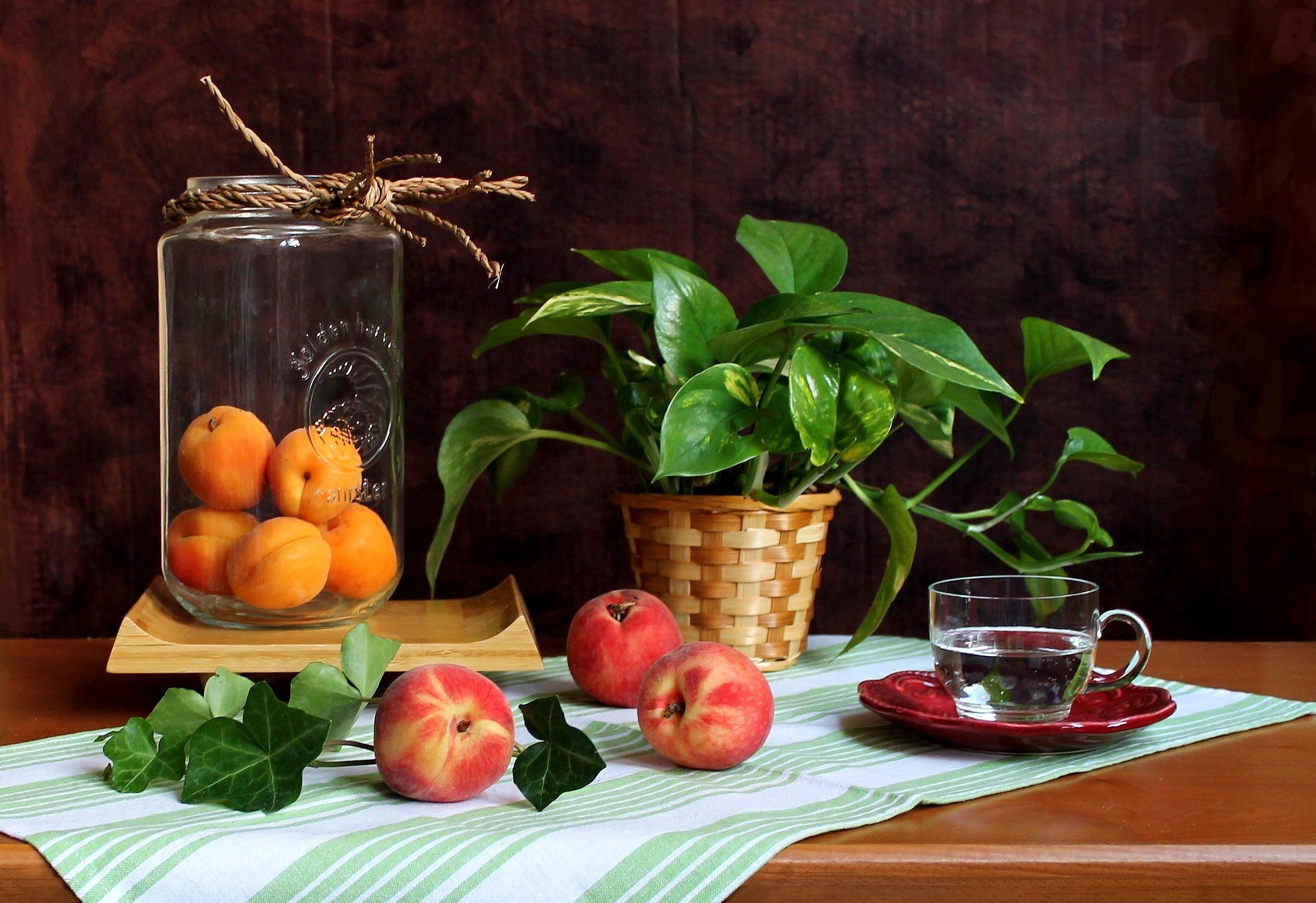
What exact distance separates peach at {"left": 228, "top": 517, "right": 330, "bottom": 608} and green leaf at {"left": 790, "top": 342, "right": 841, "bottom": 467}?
36cm

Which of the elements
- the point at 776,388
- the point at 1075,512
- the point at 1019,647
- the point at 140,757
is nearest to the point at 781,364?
the point at 776,388

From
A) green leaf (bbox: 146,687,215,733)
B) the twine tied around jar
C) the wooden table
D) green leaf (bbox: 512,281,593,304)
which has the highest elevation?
the twine tied around jar

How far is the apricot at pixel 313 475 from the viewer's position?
3.06ft

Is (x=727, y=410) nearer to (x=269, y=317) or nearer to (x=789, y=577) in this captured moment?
(x=789, y=577)

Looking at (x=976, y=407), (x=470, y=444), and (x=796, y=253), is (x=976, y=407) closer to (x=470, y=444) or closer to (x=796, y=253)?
(x=796, y=253)

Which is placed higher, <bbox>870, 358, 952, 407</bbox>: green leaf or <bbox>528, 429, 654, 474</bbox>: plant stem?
<bbox>870, 358, 952, 407</bbox>: green leaf

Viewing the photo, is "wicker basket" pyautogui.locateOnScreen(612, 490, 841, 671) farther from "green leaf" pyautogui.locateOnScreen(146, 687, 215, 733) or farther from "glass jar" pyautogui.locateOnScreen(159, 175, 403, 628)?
"green leaf" pyautogui.locateOnScreen(146, 687, 215, 733)

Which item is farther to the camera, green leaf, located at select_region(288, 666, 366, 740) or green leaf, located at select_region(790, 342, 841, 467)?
green leaf, located at select_region(790, 342, 841, 467)

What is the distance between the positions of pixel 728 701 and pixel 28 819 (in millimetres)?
373

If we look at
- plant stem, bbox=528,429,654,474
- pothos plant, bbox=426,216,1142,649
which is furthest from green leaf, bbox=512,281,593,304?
plant stem, bbox=528,429,654,474

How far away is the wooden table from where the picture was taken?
59cm

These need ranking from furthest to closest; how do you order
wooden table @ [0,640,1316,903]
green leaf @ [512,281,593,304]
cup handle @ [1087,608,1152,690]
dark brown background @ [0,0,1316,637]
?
dark brown background @ [0,0,1316,637], green leaf @ [512,281,593,304], cup handle @ [1087,608,1152,690], wooden table @ [0,640,1316,903]

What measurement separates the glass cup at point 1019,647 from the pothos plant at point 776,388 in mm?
129

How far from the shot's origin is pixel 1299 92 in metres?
1.19
